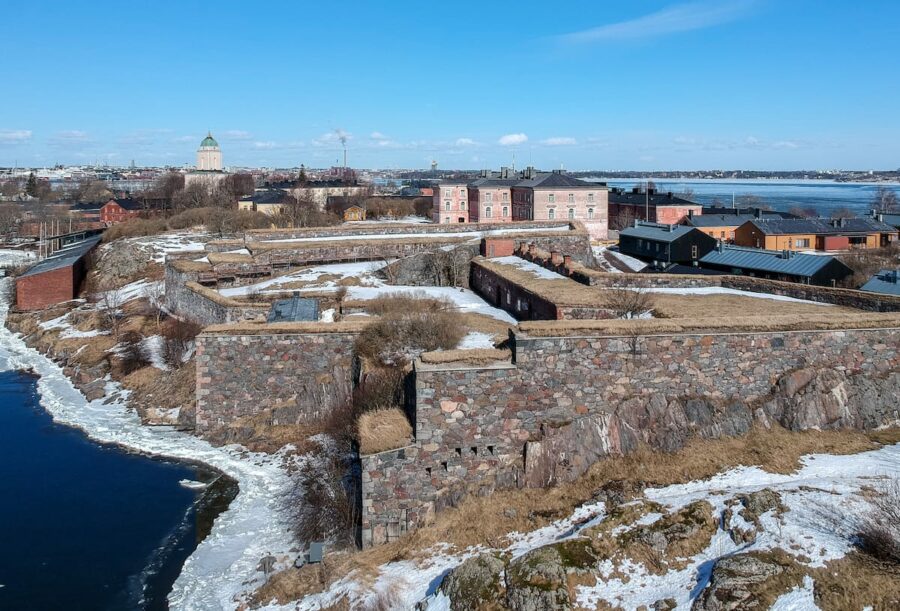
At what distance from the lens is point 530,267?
81.7 ft

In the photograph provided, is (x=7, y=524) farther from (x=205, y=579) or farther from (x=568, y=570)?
(x=568, y=570)

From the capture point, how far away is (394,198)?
93.5 metres

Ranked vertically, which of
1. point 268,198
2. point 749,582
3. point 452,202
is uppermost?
point 268,198

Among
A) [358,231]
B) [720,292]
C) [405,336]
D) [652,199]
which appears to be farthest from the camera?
[652,199]

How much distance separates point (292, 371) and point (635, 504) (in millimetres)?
9867

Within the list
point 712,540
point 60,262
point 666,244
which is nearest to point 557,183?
point 666,244

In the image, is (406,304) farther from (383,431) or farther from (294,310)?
(383,431)

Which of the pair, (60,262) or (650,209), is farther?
(650,209)

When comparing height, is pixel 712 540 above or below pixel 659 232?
below

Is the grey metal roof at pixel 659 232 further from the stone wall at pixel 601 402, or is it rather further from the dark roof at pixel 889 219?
the stone wall at pixel 601 402

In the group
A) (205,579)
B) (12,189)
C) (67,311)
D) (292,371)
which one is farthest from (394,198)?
(12,189)

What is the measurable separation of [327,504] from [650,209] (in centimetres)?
5952

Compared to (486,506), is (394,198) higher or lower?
higher

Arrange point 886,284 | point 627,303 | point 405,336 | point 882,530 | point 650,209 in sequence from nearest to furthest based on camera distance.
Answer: point 882,530 → point 405,336 → point 627,303 → point 886,284 → point 650,209
